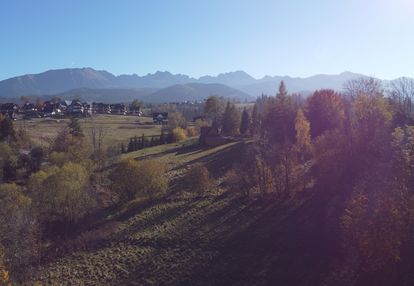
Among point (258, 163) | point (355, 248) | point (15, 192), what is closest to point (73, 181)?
point (15, 192)

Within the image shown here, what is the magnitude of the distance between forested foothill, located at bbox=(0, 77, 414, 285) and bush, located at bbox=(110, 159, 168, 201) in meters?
0.12

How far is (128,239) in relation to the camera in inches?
1393

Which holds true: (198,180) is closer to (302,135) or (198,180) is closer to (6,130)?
(302,135)

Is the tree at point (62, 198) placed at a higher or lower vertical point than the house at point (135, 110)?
lower

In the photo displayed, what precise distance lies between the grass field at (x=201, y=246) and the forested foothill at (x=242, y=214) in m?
0.12

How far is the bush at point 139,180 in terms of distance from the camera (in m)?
45.0

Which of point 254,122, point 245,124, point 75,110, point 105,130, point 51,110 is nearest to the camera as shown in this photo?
point 254,122

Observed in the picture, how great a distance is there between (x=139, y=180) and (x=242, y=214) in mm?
13536

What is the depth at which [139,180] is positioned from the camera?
45.0 m

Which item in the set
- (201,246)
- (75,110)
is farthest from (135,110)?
(201,246)

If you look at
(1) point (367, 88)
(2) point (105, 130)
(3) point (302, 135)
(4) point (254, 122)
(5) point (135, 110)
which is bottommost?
(2) point (105, 130)

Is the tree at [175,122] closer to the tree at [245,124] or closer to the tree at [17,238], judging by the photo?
the tree at [245,124]

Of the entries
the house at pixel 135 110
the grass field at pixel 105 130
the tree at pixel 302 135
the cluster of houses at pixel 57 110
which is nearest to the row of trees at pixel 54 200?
the tree at pixel 302 135

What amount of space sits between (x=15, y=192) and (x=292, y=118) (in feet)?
121
